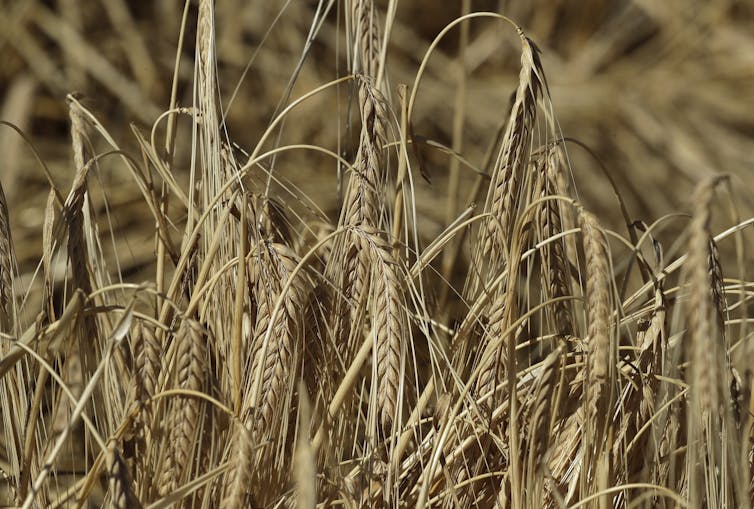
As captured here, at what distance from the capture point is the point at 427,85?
224 centimetres

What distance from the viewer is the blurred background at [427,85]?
78.4 inches

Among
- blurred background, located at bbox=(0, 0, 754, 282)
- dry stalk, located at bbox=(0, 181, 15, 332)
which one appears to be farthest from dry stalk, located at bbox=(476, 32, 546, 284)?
blurred background, located at bbox=(0, 0, 754, 282)

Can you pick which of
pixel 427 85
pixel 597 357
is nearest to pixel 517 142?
pixel 597 357

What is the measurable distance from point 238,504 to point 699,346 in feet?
0.89

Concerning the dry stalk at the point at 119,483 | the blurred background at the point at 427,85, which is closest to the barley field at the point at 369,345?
the dry stalk at the point at 119,483

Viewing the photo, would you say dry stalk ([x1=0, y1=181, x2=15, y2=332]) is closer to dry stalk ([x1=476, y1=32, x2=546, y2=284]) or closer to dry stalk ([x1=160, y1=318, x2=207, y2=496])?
dry stalk ([x1=160, y1=318, x2=207, y2=496])

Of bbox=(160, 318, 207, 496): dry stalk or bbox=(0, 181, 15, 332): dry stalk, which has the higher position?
bbox=(0, 181, 15, 332): dry stalk

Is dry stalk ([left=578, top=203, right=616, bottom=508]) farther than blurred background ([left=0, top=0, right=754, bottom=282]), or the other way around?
blurred background ([left=0, top=0, right=754, bottom=282])

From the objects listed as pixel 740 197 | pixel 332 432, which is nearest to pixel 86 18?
pixel 740 197

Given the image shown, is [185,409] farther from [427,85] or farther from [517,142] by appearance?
[427,85]

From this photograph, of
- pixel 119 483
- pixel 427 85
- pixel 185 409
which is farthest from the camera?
pixel 427 85

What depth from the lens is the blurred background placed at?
199 cm

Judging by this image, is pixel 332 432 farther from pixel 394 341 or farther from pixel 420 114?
Answer: pixel 420 114

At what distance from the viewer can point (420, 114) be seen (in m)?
2.19
